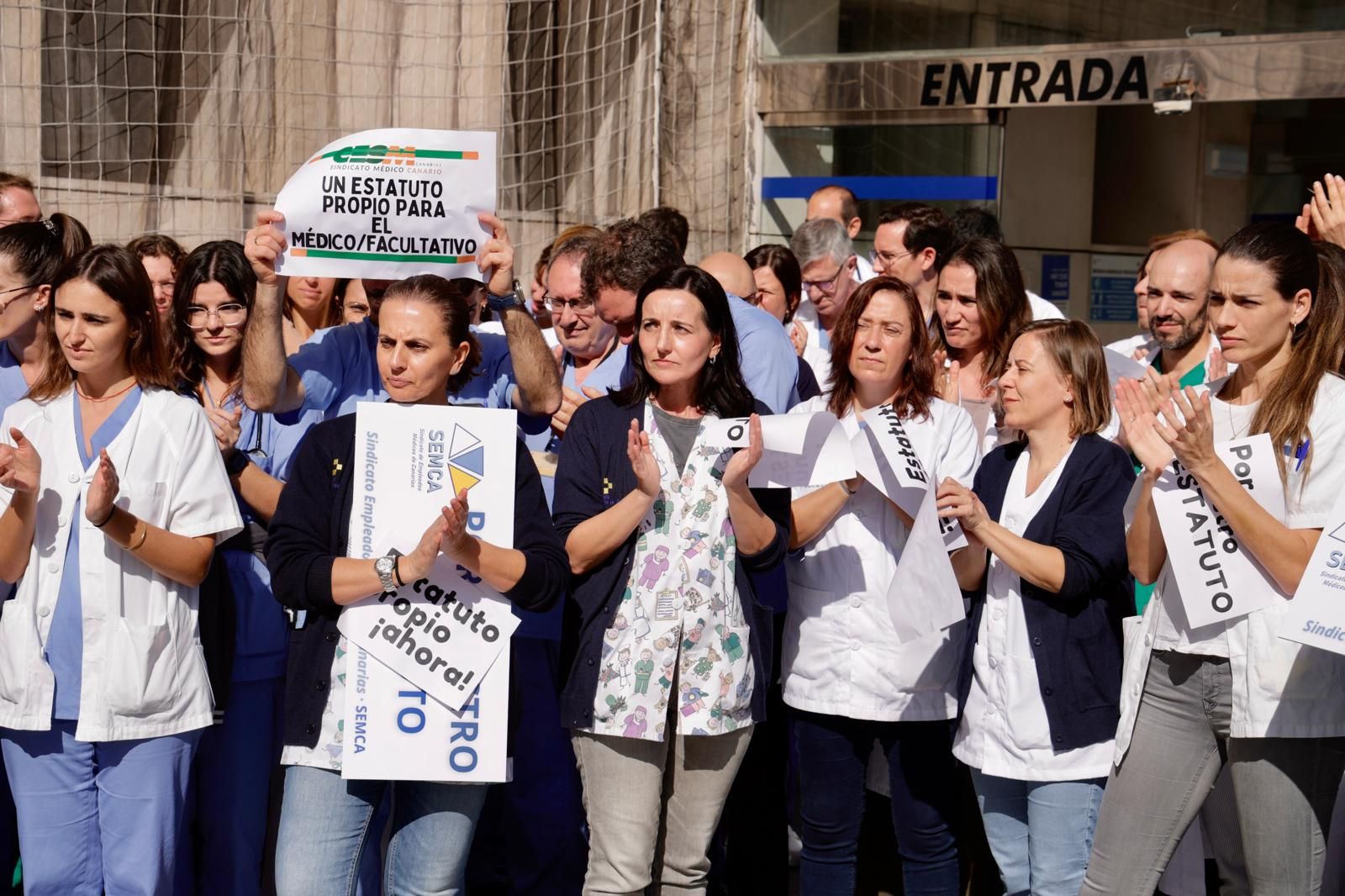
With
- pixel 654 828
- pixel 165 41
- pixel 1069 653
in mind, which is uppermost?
pixel 165 41

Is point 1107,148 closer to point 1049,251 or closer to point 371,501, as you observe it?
point 1049,251

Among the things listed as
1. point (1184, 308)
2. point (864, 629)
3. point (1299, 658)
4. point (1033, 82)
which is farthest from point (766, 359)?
point (1033, 82)

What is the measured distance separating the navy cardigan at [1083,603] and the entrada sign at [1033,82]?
535 cm

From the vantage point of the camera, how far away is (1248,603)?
3.67m

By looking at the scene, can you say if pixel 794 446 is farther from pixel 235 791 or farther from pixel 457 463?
pixel 235 791

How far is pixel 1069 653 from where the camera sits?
416 centimetres

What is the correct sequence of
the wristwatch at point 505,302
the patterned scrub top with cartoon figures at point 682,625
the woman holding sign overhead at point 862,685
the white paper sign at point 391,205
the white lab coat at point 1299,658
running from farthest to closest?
the wristwatch at point 505,302
the white paper sign at point 391,205
the woman holding sign overhead at point 862,685
the patterned scrub top with cartoon figures at point 682,625
the white lab coat at point 1299,658

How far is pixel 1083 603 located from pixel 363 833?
2.04 metres

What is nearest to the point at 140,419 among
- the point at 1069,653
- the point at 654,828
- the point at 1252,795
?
the point at 654,828

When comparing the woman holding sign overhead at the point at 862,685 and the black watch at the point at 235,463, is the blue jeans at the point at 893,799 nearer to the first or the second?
the woman holding sign overhead at the point at 862,685

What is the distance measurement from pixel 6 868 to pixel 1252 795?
3.59 metres

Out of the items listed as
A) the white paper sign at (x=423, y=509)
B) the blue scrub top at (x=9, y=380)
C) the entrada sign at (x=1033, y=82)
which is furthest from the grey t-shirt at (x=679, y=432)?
the entrada sign at (x=1033, y=82)

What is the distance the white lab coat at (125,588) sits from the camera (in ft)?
12.6

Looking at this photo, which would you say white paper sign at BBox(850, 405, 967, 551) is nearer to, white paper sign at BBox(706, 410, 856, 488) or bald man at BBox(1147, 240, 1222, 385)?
white paper sign at BBox(706, 410, 856, 488)
